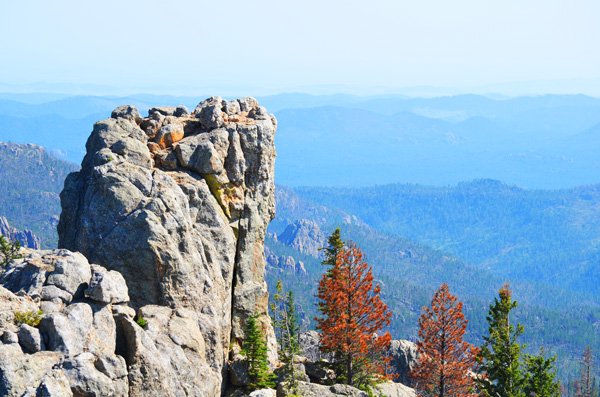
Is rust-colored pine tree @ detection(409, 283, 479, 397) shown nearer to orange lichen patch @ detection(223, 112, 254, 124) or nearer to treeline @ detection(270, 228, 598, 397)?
treeline @ detection(270, 228, 598, 397)

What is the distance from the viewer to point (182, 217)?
32.8m

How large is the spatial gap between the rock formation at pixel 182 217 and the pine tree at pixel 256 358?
5.11ft

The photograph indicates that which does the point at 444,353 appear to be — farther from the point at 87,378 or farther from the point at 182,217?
the point at 87,378

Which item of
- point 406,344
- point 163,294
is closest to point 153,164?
point 163,294

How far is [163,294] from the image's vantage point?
31469mm

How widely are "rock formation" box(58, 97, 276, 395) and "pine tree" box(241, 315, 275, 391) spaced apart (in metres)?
1.56

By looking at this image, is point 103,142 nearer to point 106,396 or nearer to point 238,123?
point 238,123

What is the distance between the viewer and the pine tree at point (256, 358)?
38.1 meters

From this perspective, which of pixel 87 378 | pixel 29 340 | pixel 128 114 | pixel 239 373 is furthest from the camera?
pixel 128 114

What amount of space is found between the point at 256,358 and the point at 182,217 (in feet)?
38.6

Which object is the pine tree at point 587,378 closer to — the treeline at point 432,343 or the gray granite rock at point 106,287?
the treeline at point 432,343

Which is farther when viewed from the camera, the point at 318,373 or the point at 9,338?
the point at 318,373

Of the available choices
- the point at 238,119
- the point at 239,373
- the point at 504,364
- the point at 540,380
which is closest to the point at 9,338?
the point at 239,373

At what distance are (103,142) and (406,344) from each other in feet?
155
